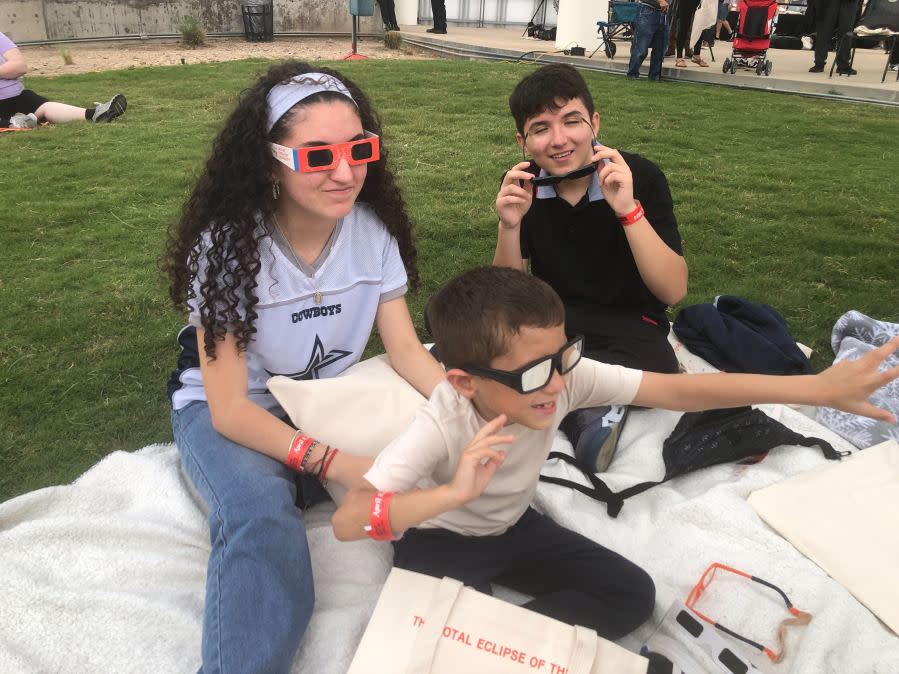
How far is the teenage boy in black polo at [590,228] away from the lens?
108 inches

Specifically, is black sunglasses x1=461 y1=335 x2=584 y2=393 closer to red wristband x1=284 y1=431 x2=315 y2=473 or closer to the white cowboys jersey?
red wristband x1=284 y1=431 x2=315 y2=473

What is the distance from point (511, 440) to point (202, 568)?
1.26 meters

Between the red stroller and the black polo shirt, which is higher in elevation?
the red stroller

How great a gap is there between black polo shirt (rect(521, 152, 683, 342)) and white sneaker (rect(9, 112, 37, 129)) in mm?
6771

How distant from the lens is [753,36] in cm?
1102

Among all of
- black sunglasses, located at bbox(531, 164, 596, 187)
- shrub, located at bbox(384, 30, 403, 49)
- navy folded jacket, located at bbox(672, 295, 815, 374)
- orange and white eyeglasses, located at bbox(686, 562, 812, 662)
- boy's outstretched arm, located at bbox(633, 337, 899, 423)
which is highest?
shrub, located at bbox(384, 30, 403, 49)

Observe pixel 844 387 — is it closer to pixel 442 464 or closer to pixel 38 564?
pixel 442 464

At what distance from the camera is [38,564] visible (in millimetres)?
2096

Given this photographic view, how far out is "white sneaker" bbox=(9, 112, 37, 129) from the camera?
292 inches

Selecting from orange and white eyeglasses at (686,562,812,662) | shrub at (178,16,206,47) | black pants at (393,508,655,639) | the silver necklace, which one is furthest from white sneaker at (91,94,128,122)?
orange and white eyeglasses at (686,562,812,662)

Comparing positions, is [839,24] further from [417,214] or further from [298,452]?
[298,452]

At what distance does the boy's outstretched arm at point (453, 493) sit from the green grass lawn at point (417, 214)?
1609 millimetres

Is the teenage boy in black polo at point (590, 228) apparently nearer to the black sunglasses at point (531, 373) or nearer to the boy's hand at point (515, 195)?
the boy's hand at point (515, 195)

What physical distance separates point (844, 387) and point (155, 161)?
6.30m
